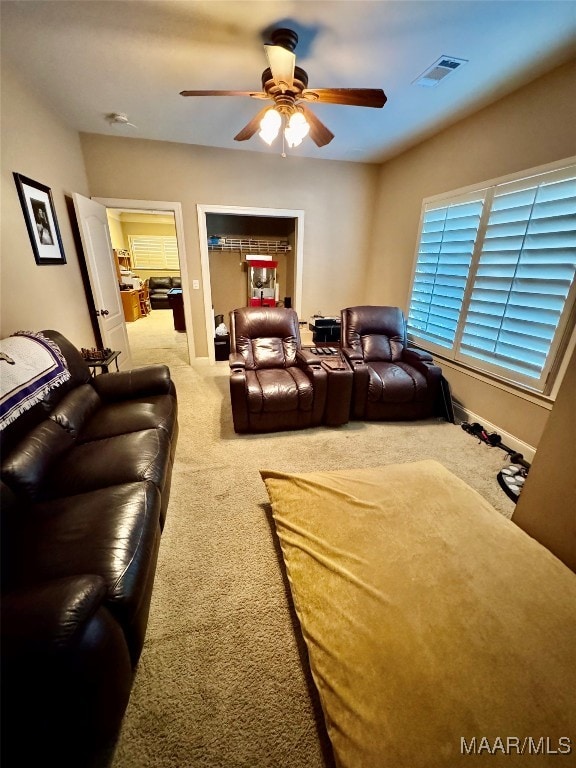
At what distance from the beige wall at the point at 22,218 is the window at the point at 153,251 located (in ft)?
19.0

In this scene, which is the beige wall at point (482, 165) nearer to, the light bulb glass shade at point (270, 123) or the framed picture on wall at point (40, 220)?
the light bulb glass shade at point (270, 123)

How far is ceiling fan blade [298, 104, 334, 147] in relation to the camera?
2.00 m

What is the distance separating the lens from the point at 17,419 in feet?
4.97

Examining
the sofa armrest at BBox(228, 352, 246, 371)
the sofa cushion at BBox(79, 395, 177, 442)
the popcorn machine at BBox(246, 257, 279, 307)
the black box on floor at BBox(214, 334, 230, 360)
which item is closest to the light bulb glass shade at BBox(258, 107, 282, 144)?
the sofa armrest at BBox(228, 352, 246, 371)

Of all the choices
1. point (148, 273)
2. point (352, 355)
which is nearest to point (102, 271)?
point (352, 355)

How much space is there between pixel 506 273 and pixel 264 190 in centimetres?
Result: 304

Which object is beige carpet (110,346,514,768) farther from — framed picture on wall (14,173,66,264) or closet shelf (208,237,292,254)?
closet shelf (208,237,292,254)

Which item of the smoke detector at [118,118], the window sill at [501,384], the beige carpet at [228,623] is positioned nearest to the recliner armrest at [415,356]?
the window sill at [501,384]

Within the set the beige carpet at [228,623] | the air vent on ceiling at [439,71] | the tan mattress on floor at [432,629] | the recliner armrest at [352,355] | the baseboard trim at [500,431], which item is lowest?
the beige carpet at [228,623]

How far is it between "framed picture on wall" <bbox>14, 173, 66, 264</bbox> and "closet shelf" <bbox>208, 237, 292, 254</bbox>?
2723 mm

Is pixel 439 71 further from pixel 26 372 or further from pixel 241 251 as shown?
pixel 241 251

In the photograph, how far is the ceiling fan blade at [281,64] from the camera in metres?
1.52

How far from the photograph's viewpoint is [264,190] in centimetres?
391

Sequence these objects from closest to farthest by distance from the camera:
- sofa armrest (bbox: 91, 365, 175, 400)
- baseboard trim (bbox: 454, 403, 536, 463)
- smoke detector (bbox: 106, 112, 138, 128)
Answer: sofa armrest (bbox: 91, 365, 175, 400) < baseboard trim (bbox: 454, 403, 536, 463) < smoke detector (bbox: 106, 112, 138, 128)
